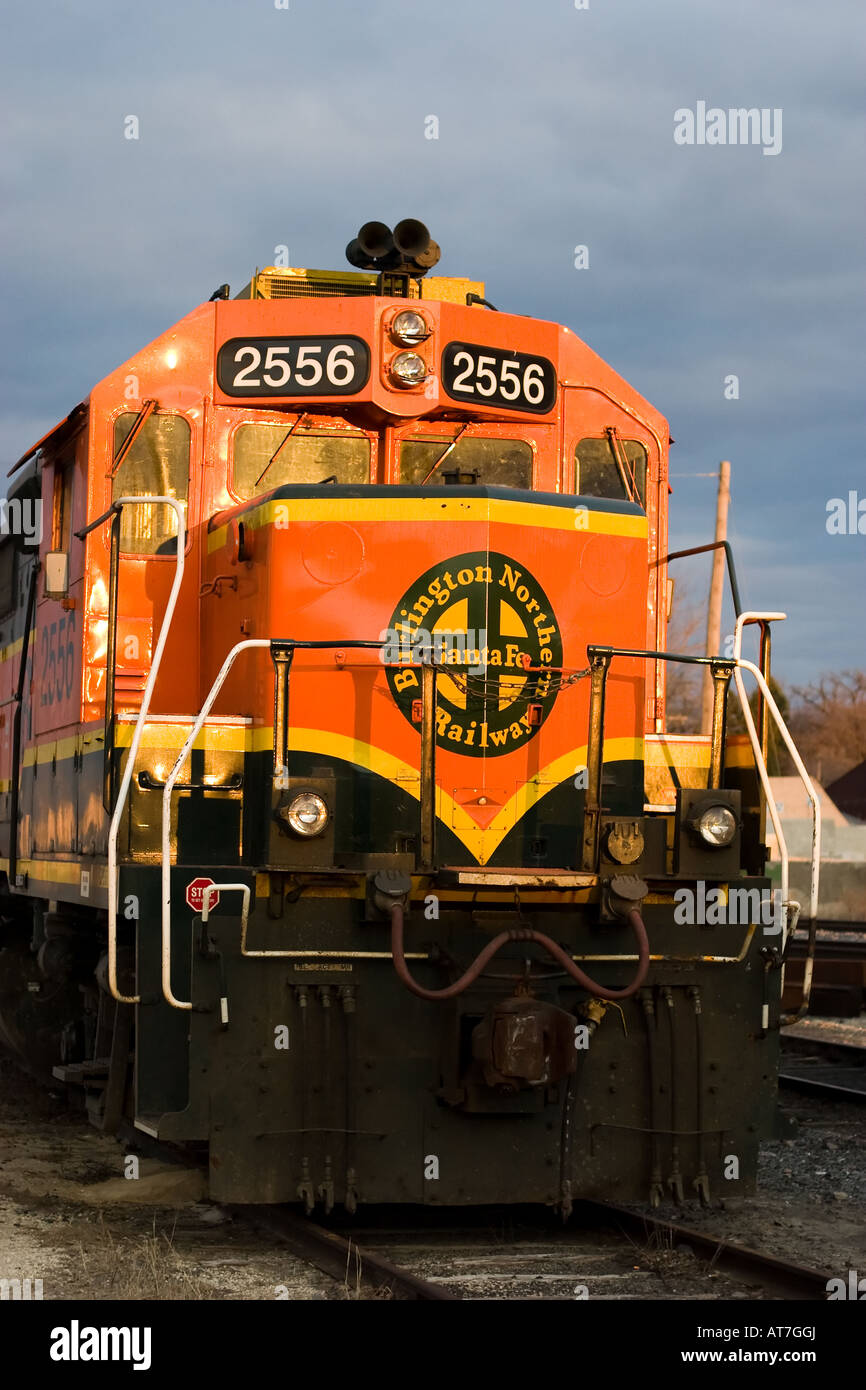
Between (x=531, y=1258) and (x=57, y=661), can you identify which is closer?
(x=531, y=1258)

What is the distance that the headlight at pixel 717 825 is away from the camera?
6.88m

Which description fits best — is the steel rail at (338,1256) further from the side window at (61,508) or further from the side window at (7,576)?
the side window at (7,576)

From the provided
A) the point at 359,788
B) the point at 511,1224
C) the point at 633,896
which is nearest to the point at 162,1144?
the point at 511,1224

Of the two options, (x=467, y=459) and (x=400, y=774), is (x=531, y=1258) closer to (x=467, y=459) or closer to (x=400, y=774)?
(x=400, y=774)

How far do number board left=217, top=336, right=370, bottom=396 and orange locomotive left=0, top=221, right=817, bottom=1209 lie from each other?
2cm

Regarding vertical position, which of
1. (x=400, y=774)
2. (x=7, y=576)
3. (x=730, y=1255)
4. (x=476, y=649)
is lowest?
(x=730, y=1255)

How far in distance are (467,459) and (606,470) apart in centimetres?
74

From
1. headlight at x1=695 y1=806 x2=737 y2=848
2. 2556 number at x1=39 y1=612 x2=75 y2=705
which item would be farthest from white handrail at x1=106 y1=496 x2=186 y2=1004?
headlight at x1=695 y1=806 x2=737 y2=848

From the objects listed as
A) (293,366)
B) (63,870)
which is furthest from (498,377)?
(63,870)

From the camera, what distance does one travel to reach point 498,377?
7977mm

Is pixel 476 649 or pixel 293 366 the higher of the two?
pixel 293 366

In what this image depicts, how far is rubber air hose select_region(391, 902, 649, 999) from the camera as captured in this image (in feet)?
20.7

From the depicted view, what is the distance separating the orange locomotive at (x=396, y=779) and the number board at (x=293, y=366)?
0.02 meters
